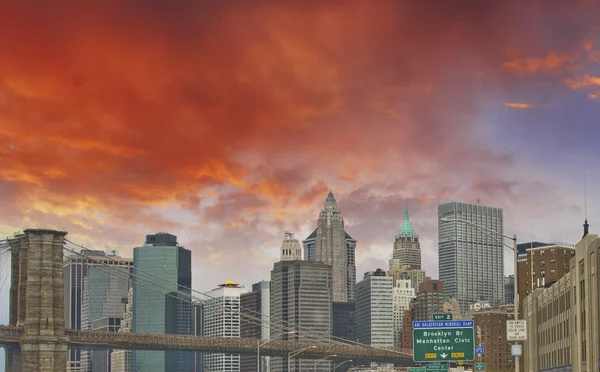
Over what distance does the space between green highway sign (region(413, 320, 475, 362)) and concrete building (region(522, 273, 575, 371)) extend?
607 inches

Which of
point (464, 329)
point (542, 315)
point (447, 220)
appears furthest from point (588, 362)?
point (542, 315)

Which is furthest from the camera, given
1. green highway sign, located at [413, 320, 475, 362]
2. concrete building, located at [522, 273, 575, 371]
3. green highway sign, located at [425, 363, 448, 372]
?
green highway sign, located at [425, 363, 448, 372]

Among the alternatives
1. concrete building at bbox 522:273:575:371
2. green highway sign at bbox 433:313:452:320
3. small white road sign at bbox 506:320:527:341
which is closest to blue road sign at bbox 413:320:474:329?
green highway sign at bbox 433:313:452:320

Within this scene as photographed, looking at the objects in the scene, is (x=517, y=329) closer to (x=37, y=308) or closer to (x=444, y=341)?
(x=444, y=341)

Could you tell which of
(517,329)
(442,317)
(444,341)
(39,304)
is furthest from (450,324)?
(39,304)

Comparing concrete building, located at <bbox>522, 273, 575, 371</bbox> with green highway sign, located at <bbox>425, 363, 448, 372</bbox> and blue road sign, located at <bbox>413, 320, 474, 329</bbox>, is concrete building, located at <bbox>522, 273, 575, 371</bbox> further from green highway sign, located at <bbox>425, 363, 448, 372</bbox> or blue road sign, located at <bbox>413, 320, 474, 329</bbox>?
blue road sign, located at <bbox>413, 320, 474, 329</bbox>

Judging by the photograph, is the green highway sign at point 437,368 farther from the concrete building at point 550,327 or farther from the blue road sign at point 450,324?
the blue road sign at point 450,324

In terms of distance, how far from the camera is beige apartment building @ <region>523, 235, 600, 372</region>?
76.8 m

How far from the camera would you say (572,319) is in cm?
8631

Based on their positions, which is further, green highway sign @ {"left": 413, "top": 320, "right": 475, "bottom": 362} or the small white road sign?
green highway sign @ {"left": 413, "top": 320, "right": 475, "bottom": 362}

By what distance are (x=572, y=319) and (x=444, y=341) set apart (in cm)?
1607

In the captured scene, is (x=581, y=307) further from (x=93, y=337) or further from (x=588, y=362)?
(x=93, y=337)

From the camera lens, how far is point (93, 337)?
635 ft

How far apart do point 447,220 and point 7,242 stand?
456 ft
